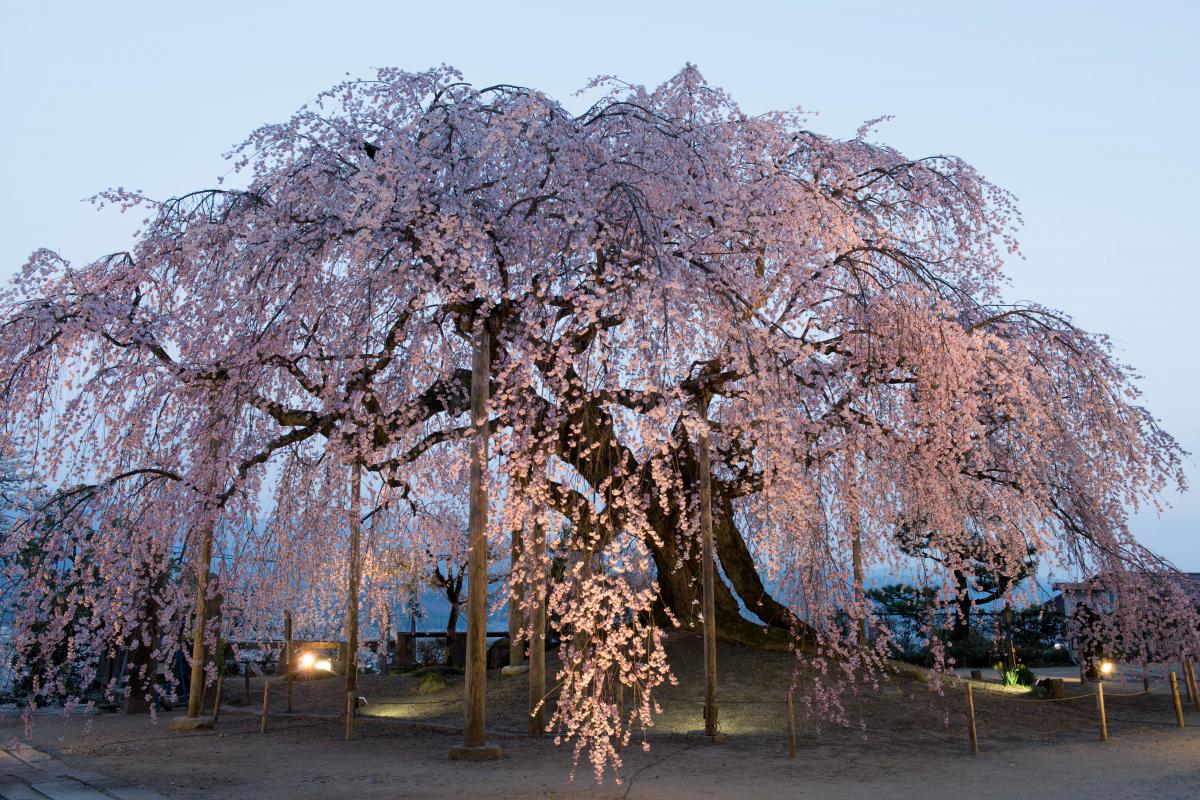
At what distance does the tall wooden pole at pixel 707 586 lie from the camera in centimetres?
1297

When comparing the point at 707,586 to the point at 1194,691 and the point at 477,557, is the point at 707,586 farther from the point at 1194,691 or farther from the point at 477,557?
the point at 1194,691

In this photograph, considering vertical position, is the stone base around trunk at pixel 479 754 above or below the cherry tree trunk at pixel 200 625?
below

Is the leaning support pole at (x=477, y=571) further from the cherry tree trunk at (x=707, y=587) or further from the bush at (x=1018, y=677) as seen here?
the bush at (x=1018, y=677)

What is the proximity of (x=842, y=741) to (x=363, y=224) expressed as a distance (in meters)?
9.68

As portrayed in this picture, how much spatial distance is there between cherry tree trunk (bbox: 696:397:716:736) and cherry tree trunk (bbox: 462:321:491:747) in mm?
3175

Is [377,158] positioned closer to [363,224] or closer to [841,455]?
[363,224]

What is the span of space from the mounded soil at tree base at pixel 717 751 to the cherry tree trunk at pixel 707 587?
1.82ft

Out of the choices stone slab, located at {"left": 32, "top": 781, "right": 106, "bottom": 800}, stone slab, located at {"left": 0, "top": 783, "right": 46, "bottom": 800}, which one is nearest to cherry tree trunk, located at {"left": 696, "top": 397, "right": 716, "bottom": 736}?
stone slab, located at {"left": 32, "top": 781, "right": 106, "bottom": 800}

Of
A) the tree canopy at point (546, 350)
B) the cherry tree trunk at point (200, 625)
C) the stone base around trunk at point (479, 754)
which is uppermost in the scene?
the tree canopy at point (546, 350)

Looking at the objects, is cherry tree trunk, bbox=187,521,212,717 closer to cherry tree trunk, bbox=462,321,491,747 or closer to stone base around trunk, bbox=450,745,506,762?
stone base around trunk, bbox=450,745,506,762

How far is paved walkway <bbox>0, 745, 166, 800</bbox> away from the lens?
978 centimetres

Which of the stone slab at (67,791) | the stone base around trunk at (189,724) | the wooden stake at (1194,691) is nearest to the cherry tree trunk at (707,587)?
the stone slab at (67,791)

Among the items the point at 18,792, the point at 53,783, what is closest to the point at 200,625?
the point at 53,783

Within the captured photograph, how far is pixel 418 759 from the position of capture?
12.0 meters
